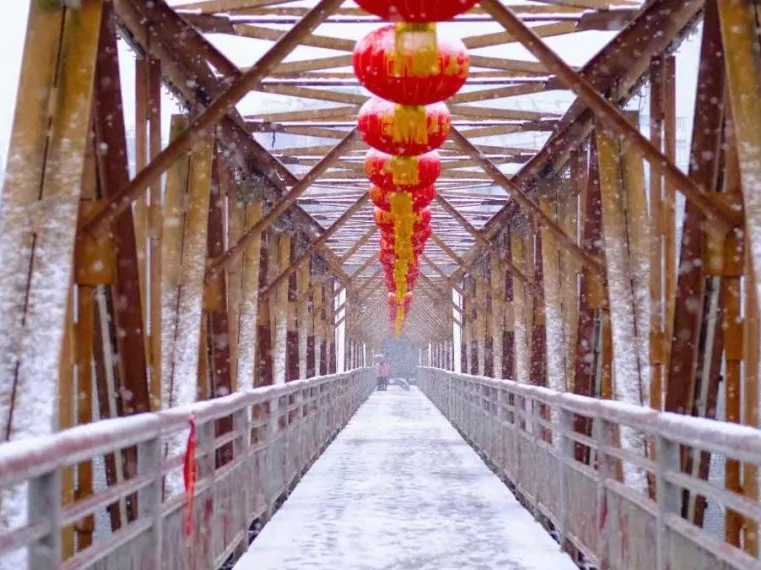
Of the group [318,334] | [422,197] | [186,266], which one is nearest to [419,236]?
[422,197]

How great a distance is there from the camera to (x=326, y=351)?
37156mm

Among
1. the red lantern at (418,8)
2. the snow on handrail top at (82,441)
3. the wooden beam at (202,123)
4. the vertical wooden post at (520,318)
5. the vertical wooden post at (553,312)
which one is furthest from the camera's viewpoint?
the vertical wooden post at (520,318)

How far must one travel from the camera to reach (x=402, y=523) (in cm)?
999

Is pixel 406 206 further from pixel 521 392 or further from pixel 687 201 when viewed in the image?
pixel 687 201

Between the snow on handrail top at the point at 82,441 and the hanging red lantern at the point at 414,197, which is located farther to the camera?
the hanging red lantern at the point at 414,197

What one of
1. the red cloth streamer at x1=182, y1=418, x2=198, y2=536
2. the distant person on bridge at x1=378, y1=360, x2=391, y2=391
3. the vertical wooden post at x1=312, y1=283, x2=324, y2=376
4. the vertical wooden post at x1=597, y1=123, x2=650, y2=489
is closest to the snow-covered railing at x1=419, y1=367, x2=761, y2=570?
the vertical wooden post at x1=597, y1=123, x2=650, y2=489

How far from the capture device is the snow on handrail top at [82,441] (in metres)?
3.17

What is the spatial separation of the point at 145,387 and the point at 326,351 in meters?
28.6

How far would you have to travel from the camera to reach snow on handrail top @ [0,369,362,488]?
317 centimetres

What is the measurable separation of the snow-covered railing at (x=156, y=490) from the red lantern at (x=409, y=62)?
2201mm

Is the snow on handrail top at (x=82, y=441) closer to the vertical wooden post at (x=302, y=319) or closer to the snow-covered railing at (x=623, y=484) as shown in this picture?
the snow-covered railing at (x=623, y=484)

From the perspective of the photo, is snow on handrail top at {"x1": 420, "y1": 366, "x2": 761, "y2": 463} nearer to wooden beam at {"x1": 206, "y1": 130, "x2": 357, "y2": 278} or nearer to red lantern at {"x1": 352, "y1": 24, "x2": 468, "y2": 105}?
red lantern at {"x1": 352, "y1": 24, "x2": 468, "y2": 105}

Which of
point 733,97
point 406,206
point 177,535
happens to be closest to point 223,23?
point 406,206

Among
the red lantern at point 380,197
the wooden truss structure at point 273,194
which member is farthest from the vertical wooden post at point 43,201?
the red lantern at point 380,197
